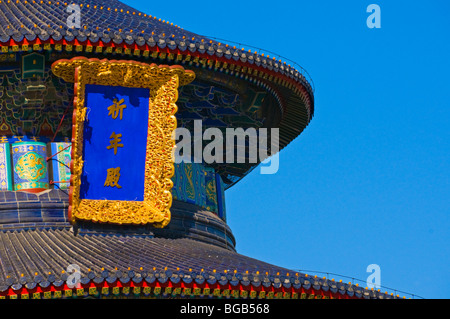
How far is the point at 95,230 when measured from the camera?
821 inches

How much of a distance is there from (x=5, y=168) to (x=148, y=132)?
3.15m

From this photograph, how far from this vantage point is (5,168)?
71.5 feet

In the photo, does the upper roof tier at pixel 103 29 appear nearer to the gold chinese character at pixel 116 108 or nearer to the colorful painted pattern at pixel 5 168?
the gold chinese character at pixel 116 108

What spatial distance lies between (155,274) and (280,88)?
7475 mm

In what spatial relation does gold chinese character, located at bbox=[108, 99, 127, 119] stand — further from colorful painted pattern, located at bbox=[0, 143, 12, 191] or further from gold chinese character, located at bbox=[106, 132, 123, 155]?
colorful painted pattern, located at bbox=[0, 143, 12, 191]

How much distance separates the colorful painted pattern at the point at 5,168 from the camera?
21.6 metres

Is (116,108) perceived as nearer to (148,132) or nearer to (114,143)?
(114,143)

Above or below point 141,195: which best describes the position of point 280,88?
above

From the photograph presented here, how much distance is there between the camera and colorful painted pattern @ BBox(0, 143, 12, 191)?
21641 mm

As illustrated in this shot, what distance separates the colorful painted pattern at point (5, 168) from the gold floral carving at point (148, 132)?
183 centimetres

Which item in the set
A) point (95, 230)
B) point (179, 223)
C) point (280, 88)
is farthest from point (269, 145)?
point (95, 230)

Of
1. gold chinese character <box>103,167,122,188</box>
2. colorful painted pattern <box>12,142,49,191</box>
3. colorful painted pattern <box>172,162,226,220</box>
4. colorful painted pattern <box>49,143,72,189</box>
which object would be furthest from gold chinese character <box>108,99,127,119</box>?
colorful painted pattern <box>172,162,226,220</box>
